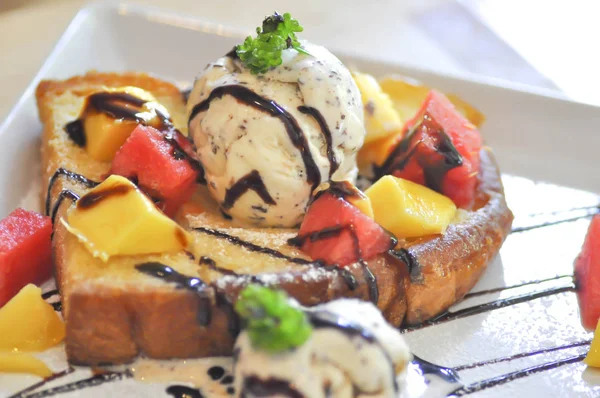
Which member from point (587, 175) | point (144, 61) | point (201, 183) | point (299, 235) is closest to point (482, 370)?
point (299, 235)

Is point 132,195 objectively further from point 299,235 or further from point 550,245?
point 550,245

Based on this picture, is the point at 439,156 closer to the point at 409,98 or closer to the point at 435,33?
the point at 409,98

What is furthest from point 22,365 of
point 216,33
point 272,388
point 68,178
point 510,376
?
point 216,33

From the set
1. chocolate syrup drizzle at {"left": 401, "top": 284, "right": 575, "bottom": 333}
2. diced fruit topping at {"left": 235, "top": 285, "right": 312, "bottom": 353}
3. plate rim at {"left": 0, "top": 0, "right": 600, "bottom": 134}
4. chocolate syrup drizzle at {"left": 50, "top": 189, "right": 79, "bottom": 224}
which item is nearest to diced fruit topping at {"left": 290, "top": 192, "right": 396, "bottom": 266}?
chocolate syrup drizzle at {"left": 401, "top": 284, "right": 575, "bottom": 333}

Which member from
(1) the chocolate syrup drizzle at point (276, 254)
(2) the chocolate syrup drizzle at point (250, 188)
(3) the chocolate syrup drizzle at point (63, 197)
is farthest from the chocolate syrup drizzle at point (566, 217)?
(3) the chocolate syrup drizzle at point (63, 197)

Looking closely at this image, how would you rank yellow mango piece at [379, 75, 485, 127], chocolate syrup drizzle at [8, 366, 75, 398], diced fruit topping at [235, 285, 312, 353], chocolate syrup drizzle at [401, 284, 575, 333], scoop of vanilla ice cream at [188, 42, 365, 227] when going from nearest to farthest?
1. diced fruit topping at [235, 285, 312, 353]
2. chocolate syrup drizzle at [8, 366, 75, 398]
3. scoop of vanilla ice cream at [188, 42, 365, 227]
4. chocolate syrup drizzle at [401, 284, 575, 333]
5. yellow mango piece at [379, 75, 485, 127]

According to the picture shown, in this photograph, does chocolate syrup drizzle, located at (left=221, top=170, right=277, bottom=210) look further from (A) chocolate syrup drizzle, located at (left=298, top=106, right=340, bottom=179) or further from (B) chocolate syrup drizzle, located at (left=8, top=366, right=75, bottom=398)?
(B) chocolate syrup drizzle, located at (left=8, top=366, right=75, bottom=398)
